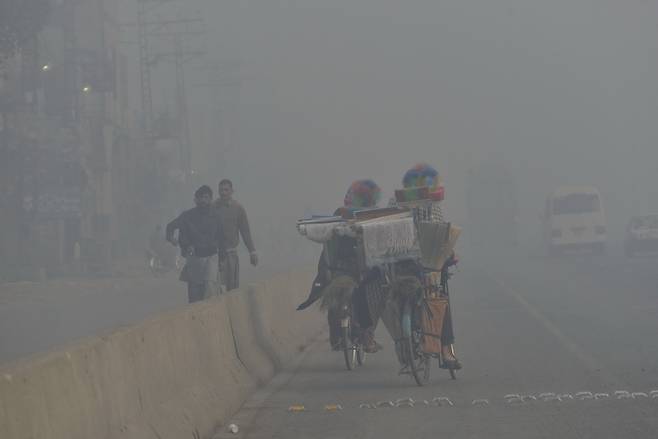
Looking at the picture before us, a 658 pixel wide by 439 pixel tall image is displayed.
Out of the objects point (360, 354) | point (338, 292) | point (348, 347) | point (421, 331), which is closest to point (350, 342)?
point (348, 347)

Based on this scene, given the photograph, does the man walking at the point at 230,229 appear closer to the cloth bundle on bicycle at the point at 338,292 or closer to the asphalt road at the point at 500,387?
the asphalt road at the point at 500,387

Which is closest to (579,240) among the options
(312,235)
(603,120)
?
(312,235)

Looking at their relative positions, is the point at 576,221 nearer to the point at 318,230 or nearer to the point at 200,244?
the point at 200,244

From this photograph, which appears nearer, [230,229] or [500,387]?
[500,387]

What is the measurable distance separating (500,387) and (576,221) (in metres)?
38.2

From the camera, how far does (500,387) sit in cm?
1009

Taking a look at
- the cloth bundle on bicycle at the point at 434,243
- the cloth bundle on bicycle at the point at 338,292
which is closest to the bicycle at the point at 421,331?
the cloth bundle on bicycle at the point at 434,243

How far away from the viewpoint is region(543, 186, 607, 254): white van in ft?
155

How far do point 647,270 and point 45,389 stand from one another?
29752mm

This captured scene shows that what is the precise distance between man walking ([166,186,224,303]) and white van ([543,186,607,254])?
34.5m

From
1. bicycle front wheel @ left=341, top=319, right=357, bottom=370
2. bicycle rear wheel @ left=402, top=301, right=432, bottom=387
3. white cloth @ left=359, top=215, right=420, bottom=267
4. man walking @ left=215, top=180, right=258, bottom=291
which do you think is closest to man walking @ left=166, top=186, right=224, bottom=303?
man walking @ left=215, top=180, right=258, bottom=291

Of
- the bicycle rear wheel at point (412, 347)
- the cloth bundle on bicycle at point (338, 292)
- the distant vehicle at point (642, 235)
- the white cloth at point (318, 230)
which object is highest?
the white cloth at point (318, 230)

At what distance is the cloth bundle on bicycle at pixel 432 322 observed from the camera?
1048cm

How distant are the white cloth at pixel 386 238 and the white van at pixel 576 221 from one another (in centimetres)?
3769
